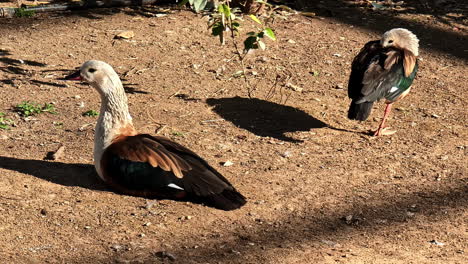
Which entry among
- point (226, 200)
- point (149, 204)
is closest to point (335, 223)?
point (226, 200)

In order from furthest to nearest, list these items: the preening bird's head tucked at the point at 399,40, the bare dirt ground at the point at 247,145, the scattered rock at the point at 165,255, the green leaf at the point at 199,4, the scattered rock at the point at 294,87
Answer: the scattered rock at the point at 294,87 < the preening bird's head tucked at the point at 399,40 < the green leaf at the point at 199,4 < the bare dirt ground at the point at 247,145 < the scattered rock at the point at 165,255

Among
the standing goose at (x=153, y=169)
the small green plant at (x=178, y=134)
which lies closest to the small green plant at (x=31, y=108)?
the small green plant at (x=178, y=134)

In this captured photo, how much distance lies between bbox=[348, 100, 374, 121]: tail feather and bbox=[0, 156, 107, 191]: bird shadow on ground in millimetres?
2383

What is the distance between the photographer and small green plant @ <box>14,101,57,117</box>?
7352mm

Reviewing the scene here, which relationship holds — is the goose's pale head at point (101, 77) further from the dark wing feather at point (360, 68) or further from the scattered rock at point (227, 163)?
the dark wing feather at point (360, 68)

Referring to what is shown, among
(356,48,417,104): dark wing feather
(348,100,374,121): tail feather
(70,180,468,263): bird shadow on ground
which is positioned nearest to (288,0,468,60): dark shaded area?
(356,48,417,104): dark wing feather

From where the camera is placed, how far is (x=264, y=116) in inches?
307

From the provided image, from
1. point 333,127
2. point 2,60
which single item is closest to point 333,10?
point 333,127

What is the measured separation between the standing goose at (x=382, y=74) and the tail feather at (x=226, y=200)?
6.18ft

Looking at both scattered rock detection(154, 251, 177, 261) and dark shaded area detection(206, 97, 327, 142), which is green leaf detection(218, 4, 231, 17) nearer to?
dark shaded area detection(206, 97, 327, 142)

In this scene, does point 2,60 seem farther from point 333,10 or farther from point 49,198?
point 333,10

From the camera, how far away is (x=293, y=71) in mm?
8891

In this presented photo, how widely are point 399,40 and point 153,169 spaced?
324 cm

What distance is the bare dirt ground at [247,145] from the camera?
541cm
